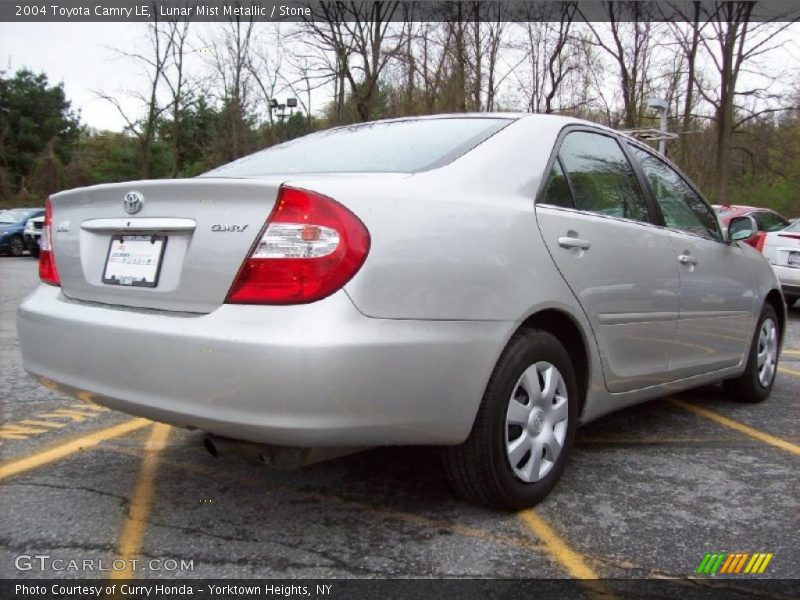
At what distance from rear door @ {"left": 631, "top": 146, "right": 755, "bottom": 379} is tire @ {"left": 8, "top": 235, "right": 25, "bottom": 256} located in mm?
20022

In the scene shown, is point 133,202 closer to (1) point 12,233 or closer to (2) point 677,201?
(2) point 677,201

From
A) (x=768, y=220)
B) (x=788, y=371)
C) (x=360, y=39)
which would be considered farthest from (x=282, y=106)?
(x=788, y=371)

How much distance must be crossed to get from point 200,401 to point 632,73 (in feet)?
80.8

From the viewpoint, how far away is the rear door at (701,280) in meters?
3.58

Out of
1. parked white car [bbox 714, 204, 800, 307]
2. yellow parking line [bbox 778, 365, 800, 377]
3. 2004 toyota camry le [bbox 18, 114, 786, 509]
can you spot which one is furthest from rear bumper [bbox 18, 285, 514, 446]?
parked white car [bbox 714, 204, 800, 307]

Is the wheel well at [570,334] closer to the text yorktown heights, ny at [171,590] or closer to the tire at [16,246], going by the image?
the text yorktown heights, ny at [171,590]

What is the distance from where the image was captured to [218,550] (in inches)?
89.7

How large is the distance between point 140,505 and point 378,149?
1626 millimetres

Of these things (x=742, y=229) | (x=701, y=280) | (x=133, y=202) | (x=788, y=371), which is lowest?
(x=788, y=371)

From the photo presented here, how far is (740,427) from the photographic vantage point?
3.93 m

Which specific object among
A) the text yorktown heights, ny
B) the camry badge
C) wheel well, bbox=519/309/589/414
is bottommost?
the text yorktown heights, ny

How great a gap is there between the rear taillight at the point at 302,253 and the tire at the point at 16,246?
2050 centimetres

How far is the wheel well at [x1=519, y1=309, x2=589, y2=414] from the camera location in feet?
8.87
